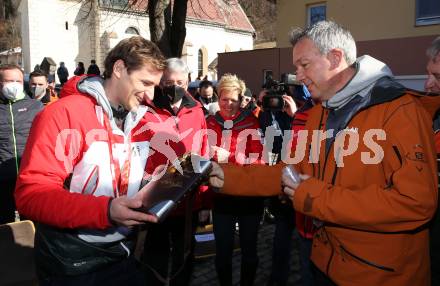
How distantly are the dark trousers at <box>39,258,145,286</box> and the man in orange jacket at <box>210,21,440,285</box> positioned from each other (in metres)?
0.99

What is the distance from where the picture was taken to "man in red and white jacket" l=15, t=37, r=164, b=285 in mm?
1652

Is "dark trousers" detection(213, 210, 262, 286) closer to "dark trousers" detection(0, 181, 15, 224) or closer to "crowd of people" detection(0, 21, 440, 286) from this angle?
"crowd of people" detection(0, 21, 440, 286)

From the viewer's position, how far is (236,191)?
2.46 m

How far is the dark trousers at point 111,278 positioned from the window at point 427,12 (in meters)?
12.3

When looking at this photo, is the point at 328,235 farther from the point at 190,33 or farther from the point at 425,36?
the point at 190,33

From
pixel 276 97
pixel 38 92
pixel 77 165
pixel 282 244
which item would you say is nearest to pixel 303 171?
pixel 77 165

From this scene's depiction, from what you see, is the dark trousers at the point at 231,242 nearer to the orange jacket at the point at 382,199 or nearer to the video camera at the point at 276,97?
the video camera at the point at 276,97

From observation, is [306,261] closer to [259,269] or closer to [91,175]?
[259,269]

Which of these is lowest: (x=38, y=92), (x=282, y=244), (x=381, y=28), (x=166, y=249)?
(x=282, y=244)

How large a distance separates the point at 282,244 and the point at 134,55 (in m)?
2.41

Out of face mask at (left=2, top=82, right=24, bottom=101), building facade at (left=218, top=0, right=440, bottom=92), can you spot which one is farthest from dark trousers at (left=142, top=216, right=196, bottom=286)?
building facade at (left=218, top=0, right=440, bottom=92)

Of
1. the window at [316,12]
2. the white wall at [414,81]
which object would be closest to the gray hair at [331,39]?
the white wall at [414,81]

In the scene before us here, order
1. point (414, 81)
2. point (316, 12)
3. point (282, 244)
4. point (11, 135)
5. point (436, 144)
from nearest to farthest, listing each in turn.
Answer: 1. point (436, 144)
2. point (282, 244)
3. point (11, 135)
4. point (414, 81)
5. point (316, 12)

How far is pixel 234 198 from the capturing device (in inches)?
139
